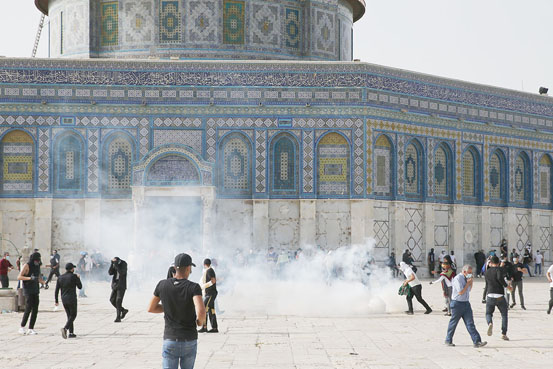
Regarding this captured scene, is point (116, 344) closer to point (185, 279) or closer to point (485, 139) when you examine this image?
point (185, 279)

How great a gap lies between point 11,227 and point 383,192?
1363 centimetres

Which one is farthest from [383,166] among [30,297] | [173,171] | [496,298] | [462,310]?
→ [30,297]

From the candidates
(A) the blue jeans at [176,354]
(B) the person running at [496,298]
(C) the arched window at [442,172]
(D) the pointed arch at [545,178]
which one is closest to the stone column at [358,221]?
(C) the arched window at [442,172]

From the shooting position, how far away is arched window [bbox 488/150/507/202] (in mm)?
34994

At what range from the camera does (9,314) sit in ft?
58.7

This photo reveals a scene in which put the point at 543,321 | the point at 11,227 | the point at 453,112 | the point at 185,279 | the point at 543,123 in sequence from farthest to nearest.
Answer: the point at 543,123 → the point at 453,112 → the point at 11,227 → the point at 543,321 → the point at 185,279

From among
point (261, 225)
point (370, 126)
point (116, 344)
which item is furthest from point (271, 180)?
point (116, 344)

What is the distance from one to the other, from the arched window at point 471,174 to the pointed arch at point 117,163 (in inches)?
536

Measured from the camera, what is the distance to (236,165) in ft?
100

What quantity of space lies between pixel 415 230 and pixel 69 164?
522 inches

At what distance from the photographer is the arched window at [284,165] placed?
3056cm

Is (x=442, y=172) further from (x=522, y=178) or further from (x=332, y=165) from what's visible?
(x=332, y=165)

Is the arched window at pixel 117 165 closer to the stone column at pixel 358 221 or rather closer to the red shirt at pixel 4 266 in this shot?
the stone column at pixel 358 221

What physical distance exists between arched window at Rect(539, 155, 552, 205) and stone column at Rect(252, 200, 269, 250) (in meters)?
13.7
